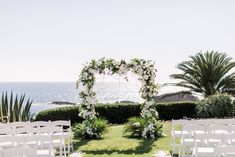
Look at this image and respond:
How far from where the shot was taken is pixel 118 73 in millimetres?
15344

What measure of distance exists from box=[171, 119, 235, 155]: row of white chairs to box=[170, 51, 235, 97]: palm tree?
13168 mm

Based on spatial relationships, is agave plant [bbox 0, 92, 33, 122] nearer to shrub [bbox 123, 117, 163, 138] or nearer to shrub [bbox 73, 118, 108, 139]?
shrub [bbox 73, 118, 108, 139]

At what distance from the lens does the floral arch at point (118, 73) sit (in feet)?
49.6

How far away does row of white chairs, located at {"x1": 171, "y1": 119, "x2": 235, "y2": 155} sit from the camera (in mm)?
9727

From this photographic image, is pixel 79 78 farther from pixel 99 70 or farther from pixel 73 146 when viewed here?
pixel 73 146

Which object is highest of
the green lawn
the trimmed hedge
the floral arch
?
the floral arch

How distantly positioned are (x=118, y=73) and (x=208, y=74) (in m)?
10.8

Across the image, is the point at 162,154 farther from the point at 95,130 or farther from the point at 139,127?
the point at 95,130

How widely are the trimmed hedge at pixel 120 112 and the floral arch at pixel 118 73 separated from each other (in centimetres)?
447

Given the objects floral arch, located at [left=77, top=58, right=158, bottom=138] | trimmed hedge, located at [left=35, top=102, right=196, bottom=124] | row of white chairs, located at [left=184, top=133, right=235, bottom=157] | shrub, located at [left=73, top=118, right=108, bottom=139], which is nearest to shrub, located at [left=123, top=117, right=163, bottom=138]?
floral arch, located at [left=77, top=58, right=158, bottom=138]

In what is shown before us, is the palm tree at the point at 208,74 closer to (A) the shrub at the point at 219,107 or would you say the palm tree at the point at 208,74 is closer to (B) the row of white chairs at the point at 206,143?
(A) the shrub at the point at 219,107

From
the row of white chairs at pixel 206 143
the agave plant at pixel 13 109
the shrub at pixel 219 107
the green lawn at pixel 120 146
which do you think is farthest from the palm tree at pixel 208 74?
the row of white chairs at pixel 206 143

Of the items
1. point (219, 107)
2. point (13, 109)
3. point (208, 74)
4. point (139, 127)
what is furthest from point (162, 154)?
point (208, 74)

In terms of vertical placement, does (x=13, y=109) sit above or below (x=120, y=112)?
above
